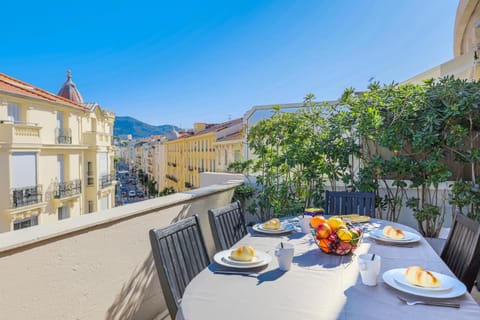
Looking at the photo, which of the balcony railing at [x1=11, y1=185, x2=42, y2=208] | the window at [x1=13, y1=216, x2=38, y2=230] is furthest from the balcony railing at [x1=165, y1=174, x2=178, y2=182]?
the balcony railing at [x1=11, y1=185, x2=42, y2=208]

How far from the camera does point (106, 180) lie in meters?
18.3

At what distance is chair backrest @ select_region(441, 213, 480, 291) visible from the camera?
165cm

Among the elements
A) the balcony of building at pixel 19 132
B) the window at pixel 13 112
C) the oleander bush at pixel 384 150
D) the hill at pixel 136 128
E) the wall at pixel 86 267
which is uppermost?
the hill at pixel 136 128

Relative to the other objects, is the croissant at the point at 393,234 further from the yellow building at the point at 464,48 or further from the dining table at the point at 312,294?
the yellow building at the point at 464,48

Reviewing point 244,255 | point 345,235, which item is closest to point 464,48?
point 345,235

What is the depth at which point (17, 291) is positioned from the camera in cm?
142

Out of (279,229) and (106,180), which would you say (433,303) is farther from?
(106,180)

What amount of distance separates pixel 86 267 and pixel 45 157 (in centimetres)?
1299

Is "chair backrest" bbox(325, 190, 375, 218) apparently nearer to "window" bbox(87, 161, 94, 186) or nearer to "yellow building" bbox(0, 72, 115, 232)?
"yellow building" bbox(0, 72, 115, 232)

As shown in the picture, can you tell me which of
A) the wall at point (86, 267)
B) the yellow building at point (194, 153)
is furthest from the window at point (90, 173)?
the wall at point (86, 267)

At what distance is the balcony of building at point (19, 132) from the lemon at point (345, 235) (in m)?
12.1

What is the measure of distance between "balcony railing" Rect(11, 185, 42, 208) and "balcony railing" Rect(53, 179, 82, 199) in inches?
38.0

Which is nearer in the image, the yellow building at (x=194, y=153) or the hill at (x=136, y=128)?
the yellow building at (x=194, y=153)

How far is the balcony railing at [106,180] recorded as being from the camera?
17478 mm
